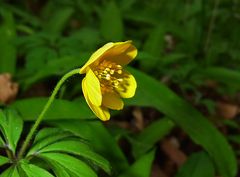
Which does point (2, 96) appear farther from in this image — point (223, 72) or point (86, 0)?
point (86, 0)

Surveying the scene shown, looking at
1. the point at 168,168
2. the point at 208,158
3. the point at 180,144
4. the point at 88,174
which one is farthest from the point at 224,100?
the point at 88,174

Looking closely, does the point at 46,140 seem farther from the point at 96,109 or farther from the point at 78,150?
the point at 96,109

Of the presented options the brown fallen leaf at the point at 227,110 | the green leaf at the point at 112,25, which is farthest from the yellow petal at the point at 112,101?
the green leaf at the point at 112,25

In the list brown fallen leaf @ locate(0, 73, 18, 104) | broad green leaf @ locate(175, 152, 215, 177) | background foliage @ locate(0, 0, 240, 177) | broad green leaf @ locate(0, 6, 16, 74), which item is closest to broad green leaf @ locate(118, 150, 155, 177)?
background foliage @ locate(0, 0, 240, 177)

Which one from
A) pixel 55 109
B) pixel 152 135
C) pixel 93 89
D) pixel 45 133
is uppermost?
pixel 93 89

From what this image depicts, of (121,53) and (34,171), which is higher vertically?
(121,53)

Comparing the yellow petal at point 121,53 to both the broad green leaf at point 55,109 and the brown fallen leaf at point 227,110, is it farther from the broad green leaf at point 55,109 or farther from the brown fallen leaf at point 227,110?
the brown fallen leaf at point 227,110

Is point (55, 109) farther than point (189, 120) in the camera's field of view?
No

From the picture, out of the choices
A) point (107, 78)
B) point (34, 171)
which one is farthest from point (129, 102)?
point (34, 171)
